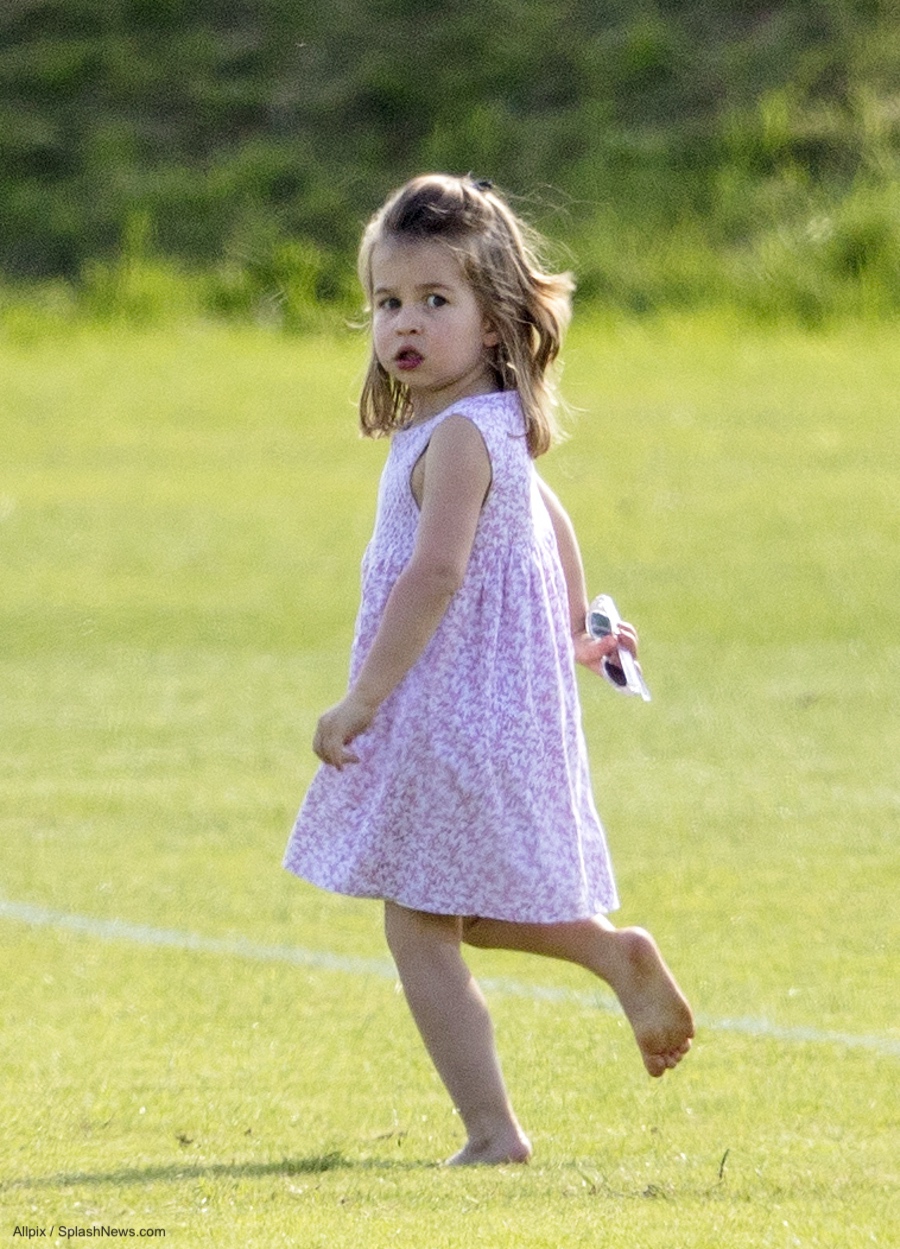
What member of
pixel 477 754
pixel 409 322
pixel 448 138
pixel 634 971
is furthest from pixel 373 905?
pixel 448 138

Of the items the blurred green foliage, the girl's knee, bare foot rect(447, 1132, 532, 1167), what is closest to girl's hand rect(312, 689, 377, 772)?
the girl's knee

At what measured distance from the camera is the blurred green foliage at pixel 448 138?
75.0 feet

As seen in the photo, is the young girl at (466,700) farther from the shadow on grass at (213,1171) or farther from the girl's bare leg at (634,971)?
the shadow on grass at (213,1171)

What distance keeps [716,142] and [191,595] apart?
43.2 feet

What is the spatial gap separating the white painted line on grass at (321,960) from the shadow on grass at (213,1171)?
1.07 metres

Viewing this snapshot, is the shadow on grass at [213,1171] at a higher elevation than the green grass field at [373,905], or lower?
lower

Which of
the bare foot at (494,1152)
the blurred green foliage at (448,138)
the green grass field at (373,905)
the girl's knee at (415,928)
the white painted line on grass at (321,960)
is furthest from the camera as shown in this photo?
the blurred green foliage at (448,138)

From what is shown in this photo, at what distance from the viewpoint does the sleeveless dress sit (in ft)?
13.6

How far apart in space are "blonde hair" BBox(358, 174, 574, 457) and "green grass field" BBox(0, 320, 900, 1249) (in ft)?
3.89

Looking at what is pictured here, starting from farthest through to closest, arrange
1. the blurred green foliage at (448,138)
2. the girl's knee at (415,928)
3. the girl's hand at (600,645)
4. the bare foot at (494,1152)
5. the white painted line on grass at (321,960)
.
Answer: the blurred green foliage at (448,138), the white painted line on grass at (321,960), the girl's hand at (600,645), the girl's knee at (415,928), the bare foot at (494,1152)

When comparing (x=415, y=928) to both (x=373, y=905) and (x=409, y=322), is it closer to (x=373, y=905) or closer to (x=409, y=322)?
(x=409, y=322)

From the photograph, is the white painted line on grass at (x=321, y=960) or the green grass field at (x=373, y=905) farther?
the white painted line on grass at (x=321, y=960)

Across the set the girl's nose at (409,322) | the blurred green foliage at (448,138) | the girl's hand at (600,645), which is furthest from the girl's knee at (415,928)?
the blurred green foliage at (448,138)

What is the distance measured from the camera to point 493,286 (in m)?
4.31
